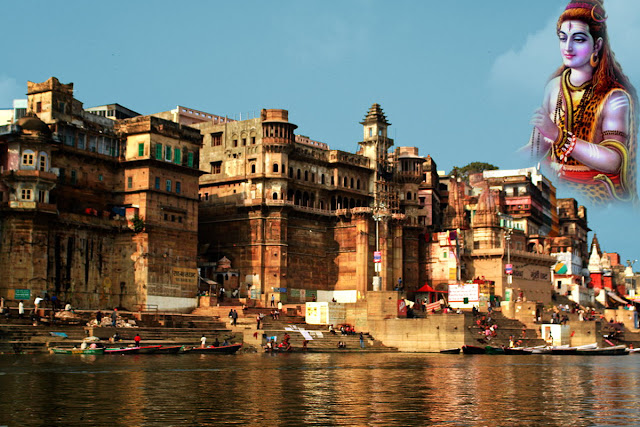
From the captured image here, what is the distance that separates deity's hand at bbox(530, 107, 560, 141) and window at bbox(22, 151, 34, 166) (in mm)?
36278

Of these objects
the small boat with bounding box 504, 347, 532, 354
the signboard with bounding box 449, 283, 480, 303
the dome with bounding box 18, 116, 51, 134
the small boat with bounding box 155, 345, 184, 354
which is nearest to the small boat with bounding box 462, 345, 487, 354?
the small boat with bounding box 504, 347, 532, 354

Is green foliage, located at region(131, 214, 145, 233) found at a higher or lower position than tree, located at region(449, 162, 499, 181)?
lower

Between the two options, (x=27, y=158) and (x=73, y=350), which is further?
(x=27, y=158)

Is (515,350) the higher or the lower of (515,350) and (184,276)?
the lower

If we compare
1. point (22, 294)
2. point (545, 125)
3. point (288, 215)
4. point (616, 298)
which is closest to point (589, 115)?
point (545, 125)

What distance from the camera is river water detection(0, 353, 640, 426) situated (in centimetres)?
2598

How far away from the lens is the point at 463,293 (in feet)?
260

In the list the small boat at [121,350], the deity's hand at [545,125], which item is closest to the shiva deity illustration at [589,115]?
the deity's hand at [545,125]

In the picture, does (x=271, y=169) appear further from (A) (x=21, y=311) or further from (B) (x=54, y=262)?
(A) (x=21, y=311)

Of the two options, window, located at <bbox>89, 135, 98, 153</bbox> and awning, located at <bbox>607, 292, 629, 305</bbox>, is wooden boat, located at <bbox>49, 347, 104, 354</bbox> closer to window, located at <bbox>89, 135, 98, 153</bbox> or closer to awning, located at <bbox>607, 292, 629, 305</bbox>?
window, located at <bbox>89, 135, 98, 153</bbox>

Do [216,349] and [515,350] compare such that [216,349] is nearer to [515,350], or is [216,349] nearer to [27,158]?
[27,158]

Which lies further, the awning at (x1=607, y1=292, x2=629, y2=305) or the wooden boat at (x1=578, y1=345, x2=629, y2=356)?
Result: the awning at (x1=607, y1=292, x2=629, y2=305)

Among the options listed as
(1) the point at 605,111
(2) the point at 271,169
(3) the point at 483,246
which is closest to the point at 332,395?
(1) the point at 605,111

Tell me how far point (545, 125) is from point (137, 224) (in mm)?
32009
